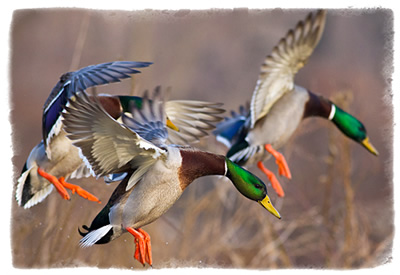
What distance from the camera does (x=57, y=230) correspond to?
161 inches

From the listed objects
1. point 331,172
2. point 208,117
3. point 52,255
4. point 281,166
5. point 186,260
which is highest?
point 208,117

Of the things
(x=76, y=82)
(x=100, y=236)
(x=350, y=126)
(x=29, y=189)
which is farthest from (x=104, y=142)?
(x=350, y=126)

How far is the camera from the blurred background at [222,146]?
4512 mm

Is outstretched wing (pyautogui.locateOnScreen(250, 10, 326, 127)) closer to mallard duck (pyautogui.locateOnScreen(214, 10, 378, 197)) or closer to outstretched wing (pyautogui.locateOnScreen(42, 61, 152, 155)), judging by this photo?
mallard duck (pyautogui.locateOnScreen(214, 10, 378, 197))

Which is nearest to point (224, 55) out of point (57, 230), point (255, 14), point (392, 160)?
point (255, 14)

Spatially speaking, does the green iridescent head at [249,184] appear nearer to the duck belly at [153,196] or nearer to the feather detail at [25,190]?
the duck belly at [153,196]

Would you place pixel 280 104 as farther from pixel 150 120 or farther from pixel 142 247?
pixel 142 247

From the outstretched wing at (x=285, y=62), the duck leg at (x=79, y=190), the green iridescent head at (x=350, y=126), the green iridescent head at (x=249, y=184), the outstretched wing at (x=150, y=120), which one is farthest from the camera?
the green iridescent head at (x=350, y=126)

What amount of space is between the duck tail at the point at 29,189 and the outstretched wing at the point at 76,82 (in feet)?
0.97

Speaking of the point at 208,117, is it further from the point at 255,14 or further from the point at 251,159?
the point at 255,14

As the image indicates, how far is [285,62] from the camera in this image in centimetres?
431

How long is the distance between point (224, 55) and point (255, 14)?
Result: 712 mm

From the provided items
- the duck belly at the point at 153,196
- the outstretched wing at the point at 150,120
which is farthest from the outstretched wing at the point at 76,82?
the duck belly at the point at 153,196

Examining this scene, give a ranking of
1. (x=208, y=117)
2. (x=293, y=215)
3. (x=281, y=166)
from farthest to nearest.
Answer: (x=293, y=215)
(x=281, y=166)
(x=208, y=117)
